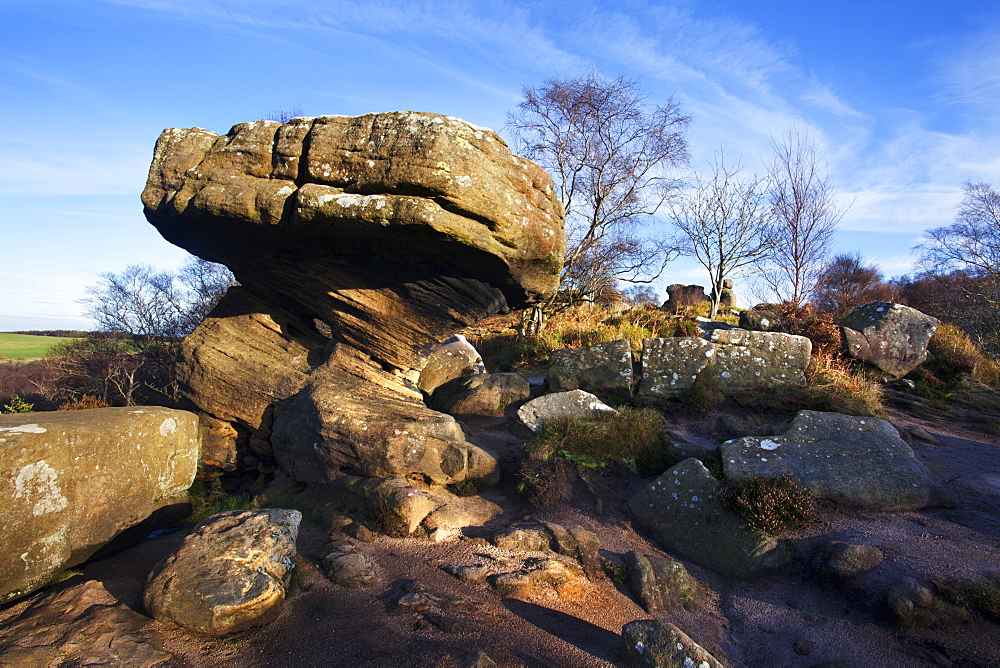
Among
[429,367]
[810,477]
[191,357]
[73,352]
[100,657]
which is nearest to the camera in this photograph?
[100,657]

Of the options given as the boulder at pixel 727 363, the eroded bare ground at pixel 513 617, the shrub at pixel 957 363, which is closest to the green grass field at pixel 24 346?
the eroded bare ground at pixel 513 617

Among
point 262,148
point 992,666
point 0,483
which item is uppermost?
point 262,148

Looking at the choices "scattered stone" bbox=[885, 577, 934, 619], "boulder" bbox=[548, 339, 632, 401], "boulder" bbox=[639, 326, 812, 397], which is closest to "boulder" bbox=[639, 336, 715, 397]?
"boulder" bbox=[639, 326, 812, 397]

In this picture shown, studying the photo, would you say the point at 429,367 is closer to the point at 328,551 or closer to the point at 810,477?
the point at 328,551

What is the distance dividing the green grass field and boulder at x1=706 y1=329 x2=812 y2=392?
25080 millimetres

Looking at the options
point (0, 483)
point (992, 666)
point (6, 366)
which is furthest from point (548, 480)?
point (6, 366)

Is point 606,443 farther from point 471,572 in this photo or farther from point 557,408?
point 471,572

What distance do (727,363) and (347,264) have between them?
7.81 m

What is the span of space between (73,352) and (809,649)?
72.1 feet

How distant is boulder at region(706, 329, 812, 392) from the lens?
10195 mm

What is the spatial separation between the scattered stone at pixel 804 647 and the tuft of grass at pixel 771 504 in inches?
53.5

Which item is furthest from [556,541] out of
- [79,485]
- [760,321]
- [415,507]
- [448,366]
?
[760,321]

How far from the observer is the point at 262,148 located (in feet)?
23.0

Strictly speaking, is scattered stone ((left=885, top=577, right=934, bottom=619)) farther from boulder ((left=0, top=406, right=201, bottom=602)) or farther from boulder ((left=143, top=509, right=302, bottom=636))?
boulder ((left=0, top=406, right=201, bottom=602))
